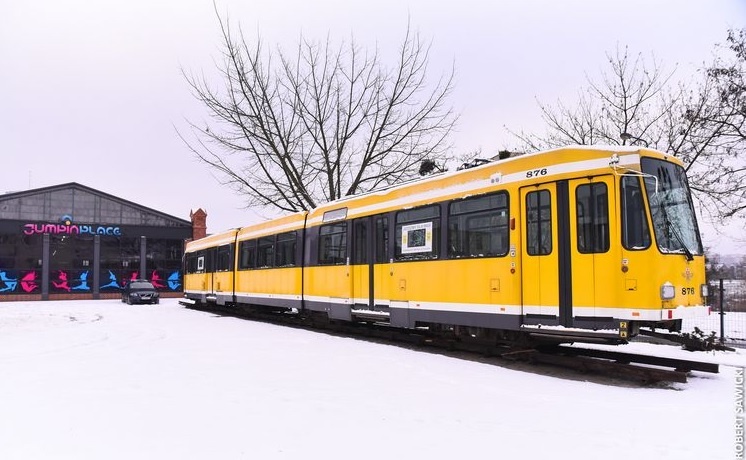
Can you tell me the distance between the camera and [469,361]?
10.1 meters

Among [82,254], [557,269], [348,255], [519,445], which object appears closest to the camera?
[519,445]

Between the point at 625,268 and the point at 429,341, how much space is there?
479 centimetres

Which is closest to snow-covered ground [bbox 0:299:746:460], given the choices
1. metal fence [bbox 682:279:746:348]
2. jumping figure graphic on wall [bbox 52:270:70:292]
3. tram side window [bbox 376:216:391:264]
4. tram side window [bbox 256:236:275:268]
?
tram side window [bbox 376:216:391:264]

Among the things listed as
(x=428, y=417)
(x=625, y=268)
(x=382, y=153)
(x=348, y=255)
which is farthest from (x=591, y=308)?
(x=382, y=153)

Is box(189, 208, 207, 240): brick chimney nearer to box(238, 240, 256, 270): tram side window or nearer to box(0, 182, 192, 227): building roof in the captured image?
box(0, 182, 192, 227): building roof

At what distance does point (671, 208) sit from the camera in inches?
341

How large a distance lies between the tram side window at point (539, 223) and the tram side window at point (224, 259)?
52.4 feet

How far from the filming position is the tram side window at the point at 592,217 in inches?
329

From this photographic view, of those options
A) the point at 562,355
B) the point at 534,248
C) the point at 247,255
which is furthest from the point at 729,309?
the point at 247,255

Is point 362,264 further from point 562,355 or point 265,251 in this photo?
point 265,251

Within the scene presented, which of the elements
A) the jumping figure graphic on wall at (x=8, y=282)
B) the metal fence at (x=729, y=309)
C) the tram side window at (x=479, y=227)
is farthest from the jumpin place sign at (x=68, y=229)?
the metal fence at (x=729, y=309)

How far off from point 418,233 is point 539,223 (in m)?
3.23

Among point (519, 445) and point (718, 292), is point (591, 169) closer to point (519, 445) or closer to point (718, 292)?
point (519, 445)

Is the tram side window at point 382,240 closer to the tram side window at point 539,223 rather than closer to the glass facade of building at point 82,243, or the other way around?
the tram side window at point 539,223
